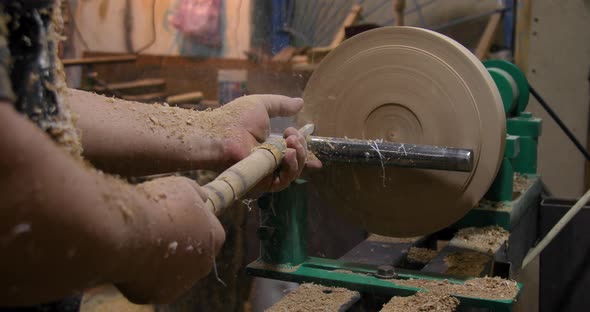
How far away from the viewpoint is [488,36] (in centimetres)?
451

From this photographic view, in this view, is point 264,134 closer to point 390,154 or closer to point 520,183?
point 390,154

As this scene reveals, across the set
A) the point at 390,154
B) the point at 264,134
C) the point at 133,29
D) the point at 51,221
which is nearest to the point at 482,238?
the point at 390,154

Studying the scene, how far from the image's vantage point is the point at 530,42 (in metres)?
4.58

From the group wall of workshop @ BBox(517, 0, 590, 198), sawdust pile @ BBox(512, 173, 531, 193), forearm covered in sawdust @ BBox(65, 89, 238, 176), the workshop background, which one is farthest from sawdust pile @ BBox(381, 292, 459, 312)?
wall of workshop @ BBox(517, 0, 590, 198)

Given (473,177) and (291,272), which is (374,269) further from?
(473,177)

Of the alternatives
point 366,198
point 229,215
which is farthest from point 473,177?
point 229,215

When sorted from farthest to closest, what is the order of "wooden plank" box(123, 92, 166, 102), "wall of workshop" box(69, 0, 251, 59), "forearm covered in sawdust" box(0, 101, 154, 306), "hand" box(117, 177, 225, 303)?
1. "wall of workshop" box(69, 0, 251, 59)
2. "wooden plank" box(123, 92, 166, 102)
3. "hand" box(117, 177, 225, 303)
4. "forearm covered in sawdust" box(0, 101, 154, 306)

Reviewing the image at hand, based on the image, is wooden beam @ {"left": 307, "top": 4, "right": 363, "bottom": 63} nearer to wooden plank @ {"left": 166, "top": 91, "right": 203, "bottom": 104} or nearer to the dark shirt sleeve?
wooden plank @ {"left": 166, "top": 91, "right": 203, "bottom": 104}

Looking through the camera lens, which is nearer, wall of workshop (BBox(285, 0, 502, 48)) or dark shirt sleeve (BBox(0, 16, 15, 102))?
dark shirt sleeve (BBox(0, 16, 15, 102))

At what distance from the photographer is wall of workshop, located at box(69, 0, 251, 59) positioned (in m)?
4.84

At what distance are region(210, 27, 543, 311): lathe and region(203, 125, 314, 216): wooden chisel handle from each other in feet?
1.53

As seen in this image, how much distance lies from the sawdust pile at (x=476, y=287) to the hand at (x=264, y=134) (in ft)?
1.60

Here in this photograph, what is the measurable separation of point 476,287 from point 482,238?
48 centimetres

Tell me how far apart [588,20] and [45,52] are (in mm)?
4394
